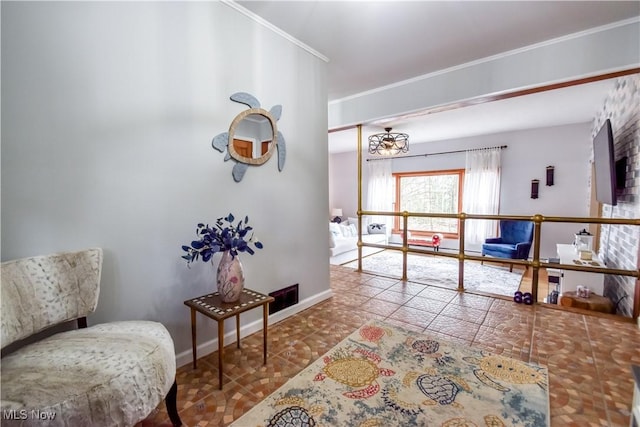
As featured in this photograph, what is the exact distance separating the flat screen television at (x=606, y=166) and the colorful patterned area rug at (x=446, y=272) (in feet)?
4.74

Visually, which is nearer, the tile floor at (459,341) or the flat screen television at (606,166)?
the tile floor at (459,341)

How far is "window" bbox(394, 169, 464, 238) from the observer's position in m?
6.38

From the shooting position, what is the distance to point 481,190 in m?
5.89

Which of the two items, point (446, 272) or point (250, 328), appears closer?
point (250, 328)

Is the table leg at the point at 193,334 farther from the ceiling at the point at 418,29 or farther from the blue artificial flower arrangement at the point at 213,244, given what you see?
the ceiling at the point at 418,29

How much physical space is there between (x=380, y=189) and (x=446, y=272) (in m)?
3.31

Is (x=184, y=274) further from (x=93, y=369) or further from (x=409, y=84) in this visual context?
(x=409, y=84)

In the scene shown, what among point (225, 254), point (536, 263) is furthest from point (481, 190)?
point (225, 254)

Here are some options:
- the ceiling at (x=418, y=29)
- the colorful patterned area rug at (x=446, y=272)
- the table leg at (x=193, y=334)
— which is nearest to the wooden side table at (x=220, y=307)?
the table leg at (x=193, y=334)

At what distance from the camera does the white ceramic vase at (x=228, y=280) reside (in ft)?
5.69

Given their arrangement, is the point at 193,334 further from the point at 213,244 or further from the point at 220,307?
the point at 213,244

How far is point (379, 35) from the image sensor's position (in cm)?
244

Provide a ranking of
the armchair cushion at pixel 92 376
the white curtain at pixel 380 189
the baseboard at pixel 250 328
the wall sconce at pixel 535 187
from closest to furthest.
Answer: the armchair cushion at pixel 92 376 → the baseboard at pixel 250 328 → the wall sconce at pixel 535 187 → the white curtain at pixel 380 189

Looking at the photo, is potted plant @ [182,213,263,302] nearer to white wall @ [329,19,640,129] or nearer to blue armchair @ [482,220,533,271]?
white wall @ [329,19,640,129]
